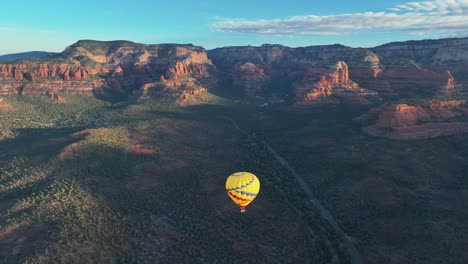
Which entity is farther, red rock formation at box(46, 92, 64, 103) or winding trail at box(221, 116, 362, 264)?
red rock formation at box(46, 92, 64, 103)

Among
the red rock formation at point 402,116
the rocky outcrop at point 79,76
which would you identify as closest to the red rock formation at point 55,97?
the rocky outcrop at point 79,76

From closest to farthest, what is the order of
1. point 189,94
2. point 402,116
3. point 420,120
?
point 420,120 → point 402,116 → point 189,94

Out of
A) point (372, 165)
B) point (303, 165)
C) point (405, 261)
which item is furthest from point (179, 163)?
point (405, 261)

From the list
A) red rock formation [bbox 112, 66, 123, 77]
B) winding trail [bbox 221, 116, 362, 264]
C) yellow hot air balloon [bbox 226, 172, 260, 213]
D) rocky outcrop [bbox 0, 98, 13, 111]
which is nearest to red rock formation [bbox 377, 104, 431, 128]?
winding trail [bbox 221, 116, 362, 264]

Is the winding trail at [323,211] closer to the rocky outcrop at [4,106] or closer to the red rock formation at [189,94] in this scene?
the red rock formation at [189,94]

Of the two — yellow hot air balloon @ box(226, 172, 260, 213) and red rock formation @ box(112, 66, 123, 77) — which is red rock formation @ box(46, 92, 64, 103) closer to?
red rock formation @ box(112, 66, 123, 77)

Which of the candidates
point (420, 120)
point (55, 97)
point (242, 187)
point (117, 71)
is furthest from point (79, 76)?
point (420, 120)

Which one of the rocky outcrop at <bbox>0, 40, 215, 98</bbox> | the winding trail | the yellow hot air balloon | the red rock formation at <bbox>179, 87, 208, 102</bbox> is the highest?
the rocky outcrop at <bbox>0, 40, 215, 98</bbox>

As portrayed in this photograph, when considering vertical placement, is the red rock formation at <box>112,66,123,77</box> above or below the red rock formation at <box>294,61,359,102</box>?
above

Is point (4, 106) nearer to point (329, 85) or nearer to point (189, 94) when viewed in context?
point (189, 94)
